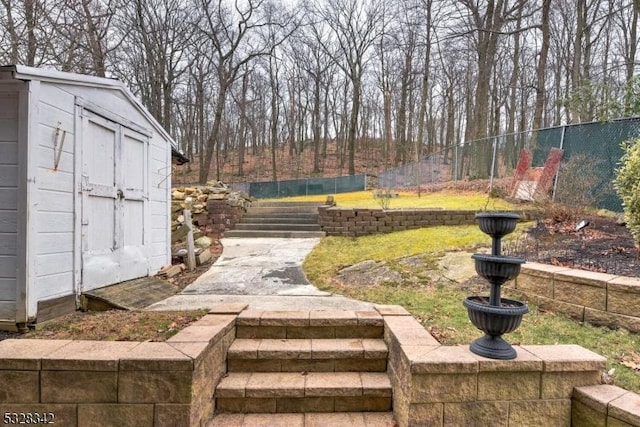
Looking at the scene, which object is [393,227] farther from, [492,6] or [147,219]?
[492,6]

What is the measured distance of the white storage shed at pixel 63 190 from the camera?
3180 millimetres

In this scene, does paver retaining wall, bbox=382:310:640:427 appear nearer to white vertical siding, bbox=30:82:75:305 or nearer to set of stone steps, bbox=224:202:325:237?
white vertical siding, bbox=30:82:75:305

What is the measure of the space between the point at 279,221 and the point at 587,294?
723cm

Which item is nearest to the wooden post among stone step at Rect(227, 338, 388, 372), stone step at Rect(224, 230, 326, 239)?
stone step at Rect(224, 230, 326, 239)

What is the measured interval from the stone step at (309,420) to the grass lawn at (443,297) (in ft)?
2.51

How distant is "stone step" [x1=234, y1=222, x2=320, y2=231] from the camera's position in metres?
8.92

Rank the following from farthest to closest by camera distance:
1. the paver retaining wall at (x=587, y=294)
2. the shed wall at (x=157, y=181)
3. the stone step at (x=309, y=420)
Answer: the shed wall at (x=157, y=181), the paver retaining wall at (x=587, y=294), the stone step at (x=309, y=420)

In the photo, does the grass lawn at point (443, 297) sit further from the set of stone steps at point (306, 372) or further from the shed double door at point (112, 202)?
the shed double door at point (112, 202)

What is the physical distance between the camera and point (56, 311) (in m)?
3.45

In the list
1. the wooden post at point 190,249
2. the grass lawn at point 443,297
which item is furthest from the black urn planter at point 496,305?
the wooden post at point 190,249

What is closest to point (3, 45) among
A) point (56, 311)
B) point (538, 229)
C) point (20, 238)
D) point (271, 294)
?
point (20, 238)

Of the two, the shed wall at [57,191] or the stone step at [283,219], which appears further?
the stone step at [283,219]

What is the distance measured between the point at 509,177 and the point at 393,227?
490 cm

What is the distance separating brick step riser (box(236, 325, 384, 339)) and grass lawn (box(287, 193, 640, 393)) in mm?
518
